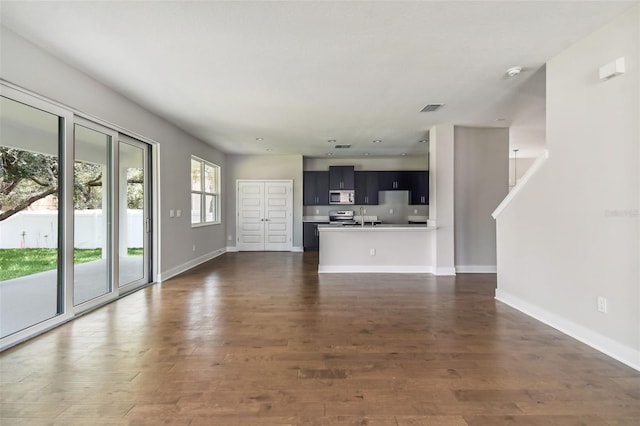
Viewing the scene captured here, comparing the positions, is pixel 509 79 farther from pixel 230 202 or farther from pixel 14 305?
pixel 230 202

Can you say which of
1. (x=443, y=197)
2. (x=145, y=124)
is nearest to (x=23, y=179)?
(x=145, y=124)

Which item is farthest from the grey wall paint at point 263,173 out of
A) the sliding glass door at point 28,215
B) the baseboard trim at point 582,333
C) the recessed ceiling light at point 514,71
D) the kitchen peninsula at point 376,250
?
the recessed ceiling light at point 514,71

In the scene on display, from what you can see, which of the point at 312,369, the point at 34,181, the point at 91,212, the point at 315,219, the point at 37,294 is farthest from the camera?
the point at 315,219

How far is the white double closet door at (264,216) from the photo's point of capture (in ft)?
27.7

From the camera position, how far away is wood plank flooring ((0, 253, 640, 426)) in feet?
5.78

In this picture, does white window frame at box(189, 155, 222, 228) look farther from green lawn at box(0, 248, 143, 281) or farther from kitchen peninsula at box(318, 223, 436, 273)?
green lawn at box(0, 248, 143, 281)

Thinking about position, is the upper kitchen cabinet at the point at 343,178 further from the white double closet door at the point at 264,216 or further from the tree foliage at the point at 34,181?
the tree foliage at the point at 34,181

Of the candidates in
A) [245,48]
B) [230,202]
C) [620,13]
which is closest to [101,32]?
[245,48]

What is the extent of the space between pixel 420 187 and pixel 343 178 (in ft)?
6.83

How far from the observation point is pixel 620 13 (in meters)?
2.31

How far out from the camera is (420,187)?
8.20 meters

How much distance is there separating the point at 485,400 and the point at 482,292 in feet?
9.00

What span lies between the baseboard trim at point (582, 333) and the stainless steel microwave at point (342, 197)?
507 cm

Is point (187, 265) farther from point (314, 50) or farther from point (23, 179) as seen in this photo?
point (314, 50)
